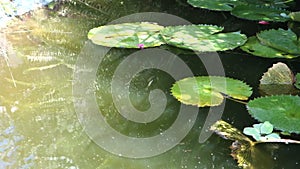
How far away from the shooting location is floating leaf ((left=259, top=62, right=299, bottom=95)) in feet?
5.59

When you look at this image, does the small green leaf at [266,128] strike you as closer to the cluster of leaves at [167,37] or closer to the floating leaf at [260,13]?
the cluster of leaves at [167,37]

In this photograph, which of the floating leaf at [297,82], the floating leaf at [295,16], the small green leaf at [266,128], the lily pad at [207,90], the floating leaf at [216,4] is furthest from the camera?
the floating leaf at [216,4]

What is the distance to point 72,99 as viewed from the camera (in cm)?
165

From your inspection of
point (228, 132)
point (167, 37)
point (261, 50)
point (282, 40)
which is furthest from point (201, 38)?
point (228, 132)

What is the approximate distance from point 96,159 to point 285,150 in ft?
2.37

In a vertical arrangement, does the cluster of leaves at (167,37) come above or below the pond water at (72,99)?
above

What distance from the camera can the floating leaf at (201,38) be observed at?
1.99 meters

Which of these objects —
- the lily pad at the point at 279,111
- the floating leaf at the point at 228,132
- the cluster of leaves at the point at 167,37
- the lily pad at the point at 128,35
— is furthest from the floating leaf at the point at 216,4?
the floating leaf at the point at 228,132

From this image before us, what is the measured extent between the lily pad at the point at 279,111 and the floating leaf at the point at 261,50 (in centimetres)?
44

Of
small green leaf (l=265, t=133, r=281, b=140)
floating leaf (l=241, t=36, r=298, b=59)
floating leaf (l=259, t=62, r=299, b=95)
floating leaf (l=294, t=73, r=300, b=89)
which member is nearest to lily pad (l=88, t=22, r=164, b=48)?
floating leaf (l=241, t=36, r=298, b=59)

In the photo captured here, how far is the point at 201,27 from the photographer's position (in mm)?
2201

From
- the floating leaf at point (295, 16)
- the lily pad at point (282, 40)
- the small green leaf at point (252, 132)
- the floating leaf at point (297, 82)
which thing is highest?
the floating leaf at point (295, 16)

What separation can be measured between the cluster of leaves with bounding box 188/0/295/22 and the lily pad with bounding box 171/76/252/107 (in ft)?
2.69

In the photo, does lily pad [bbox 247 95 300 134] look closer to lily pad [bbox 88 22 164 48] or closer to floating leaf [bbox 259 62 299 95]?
floating leaf [bbox 259 62 299 95]
